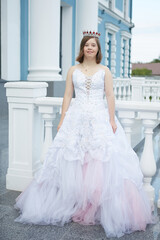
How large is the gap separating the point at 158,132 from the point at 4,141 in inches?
169

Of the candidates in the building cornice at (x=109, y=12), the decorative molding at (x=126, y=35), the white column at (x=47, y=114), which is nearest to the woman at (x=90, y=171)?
the white column at (x=47, y=114)

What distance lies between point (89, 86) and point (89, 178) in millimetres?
821

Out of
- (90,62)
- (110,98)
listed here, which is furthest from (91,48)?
(110,98)

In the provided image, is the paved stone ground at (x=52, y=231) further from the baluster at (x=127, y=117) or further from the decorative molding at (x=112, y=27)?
the decorative molding at (x=112, y=27)

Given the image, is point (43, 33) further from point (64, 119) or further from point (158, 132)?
point (64, 119)

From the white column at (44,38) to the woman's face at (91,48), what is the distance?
585 centimetres

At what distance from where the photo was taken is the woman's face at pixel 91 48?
293 cm

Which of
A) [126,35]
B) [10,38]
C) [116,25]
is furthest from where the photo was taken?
[126,35]

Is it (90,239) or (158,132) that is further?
(158,132)

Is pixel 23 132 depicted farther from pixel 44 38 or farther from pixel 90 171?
pixel 44 38

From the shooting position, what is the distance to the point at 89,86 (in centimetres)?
295

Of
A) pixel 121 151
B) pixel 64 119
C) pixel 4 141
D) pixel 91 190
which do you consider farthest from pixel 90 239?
pixel 4 141

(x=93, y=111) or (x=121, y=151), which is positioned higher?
(x=93, y=111)

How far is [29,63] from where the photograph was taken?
9703mm
